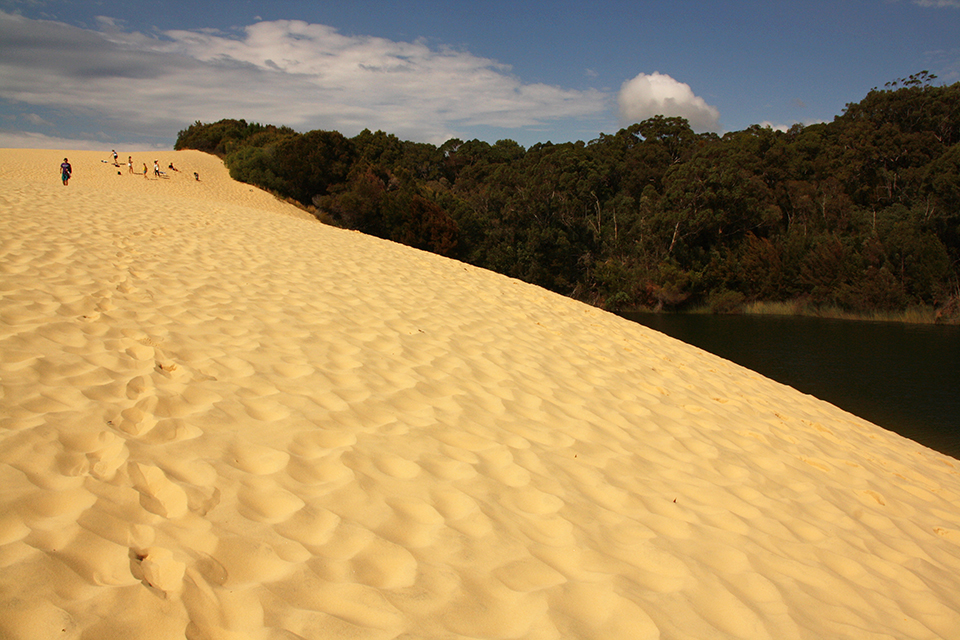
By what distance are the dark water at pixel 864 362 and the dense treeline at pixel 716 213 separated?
4522mm

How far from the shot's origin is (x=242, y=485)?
2389 mm

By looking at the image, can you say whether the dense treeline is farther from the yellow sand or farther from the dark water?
the yellow sand

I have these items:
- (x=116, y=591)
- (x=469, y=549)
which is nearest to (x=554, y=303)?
(x=469, y=549)

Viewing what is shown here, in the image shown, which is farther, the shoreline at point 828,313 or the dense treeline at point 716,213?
the dense treeline at point 716,213

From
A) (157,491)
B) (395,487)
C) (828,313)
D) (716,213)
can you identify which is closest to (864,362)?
(828,313)

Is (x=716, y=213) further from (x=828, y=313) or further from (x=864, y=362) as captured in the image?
(x=864, y=362)

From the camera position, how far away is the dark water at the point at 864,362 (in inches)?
426

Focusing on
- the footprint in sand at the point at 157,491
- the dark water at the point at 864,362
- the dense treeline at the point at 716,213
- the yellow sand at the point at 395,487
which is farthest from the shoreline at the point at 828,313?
the footprint in sand at the point at 157,491

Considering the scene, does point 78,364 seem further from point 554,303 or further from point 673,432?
point 554,303

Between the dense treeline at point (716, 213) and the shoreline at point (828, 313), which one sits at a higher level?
the dense treeline at point (716, 213)

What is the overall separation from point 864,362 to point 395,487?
16511 millimetres

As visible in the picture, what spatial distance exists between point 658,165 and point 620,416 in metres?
40.5

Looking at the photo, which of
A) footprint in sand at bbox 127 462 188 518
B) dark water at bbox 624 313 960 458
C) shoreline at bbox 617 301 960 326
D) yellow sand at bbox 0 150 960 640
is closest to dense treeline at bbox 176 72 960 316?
shoreline at bbox 617 301 960 326

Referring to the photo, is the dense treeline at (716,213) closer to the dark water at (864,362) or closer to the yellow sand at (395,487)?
the dark water at (864,362)
